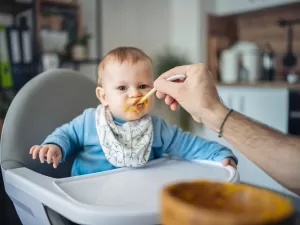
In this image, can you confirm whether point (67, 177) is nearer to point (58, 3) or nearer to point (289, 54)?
point (58, 3)

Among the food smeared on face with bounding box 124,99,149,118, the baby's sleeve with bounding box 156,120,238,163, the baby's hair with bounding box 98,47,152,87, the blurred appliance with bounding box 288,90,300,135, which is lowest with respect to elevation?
the blurred appliance with bounding box 288,90,300,135

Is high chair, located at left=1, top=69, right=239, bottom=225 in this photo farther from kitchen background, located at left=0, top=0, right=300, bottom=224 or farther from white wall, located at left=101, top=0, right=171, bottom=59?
white wall, located at left=101, top=0, right=171, bottom=59

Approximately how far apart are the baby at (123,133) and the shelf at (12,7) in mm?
1829

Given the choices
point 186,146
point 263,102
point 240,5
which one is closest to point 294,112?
point 263,102

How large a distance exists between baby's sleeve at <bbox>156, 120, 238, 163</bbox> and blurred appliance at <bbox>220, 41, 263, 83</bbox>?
197 centimetres

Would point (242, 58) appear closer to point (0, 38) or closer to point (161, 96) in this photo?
point (0, 38)

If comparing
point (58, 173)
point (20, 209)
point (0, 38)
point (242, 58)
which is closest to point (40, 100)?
point (58, 173)

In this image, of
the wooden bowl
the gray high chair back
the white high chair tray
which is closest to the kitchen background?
the gray high chair back

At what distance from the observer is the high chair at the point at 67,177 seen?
2.31 ft

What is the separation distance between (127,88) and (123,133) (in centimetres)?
12

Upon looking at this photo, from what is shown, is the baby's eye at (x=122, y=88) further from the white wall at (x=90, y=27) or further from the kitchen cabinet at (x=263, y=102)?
the white wall at (x=90, y=27)

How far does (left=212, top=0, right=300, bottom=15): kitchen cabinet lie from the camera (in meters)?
2.88

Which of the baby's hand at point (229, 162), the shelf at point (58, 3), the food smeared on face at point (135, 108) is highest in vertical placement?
the shelf at point (58, 3)

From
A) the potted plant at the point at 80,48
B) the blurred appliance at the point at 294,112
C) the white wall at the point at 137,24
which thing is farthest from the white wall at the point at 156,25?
the blurred appliance at the point at 294,112
